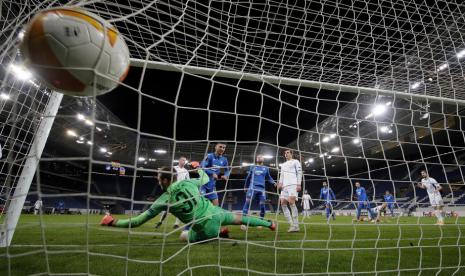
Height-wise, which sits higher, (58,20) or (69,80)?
(58,20)

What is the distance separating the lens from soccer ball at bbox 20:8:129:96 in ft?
5.65

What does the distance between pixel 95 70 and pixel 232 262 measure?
1.98 metres

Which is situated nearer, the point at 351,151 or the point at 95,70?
the point at 95,70

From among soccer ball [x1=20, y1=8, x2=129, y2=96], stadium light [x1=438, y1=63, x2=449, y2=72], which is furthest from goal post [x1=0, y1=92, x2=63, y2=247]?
stadium light [x1=438, y1=63, x2=449, y2=72]

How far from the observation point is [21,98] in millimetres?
3906

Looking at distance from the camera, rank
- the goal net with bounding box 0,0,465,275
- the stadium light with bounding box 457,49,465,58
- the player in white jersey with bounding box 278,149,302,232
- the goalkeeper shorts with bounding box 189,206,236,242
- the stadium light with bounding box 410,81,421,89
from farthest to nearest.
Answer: the player in white jersey with bounding box 278,149,302,232 < the stadium light with bounding box 410,81,421,89 < the stadium light with bounding box 457,49,465,58 < the goalkeeper shorts with bounding box 189,206,236,242 < the goal net with bounding box 0,0,465,275

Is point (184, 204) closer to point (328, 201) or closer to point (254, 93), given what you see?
point (328, 201)

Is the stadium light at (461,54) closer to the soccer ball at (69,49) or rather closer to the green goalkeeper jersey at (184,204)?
the green goalkeeper jersey at (184,204)

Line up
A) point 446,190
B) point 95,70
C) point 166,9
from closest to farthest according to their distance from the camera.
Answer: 1. point 95,70
2. point 166,9
3. point 446,190

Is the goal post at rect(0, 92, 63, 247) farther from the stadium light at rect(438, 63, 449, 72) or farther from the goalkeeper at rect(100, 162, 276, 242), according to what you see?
the stadium light at rect(438, 63, 449, 72)

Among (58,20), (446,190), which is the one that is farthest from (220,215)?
(446,190)

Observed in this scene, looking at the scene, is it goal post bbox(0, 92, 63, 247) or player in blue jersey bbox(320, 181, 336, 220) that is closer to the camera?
goal post bbox(0, 92, 63, 247)

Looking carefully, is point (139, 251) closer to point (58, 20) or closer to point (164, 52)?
point (58, 20)

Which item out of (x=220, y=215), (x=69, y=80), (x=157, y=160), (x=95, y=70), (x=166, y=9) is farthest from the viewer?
(x=157, y=160)
